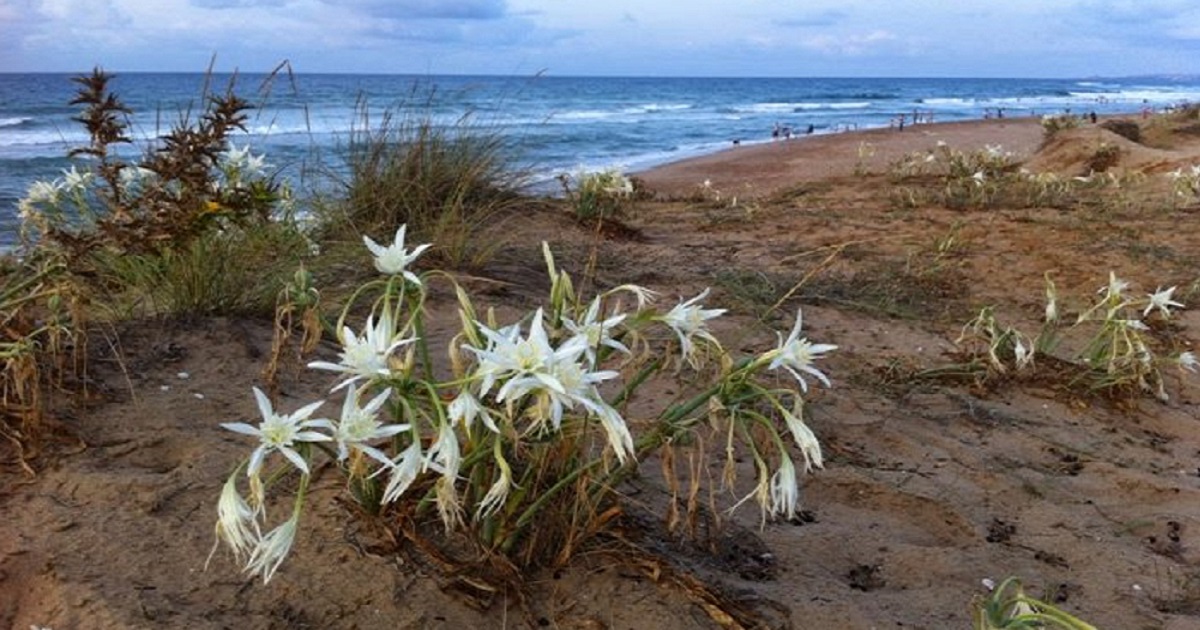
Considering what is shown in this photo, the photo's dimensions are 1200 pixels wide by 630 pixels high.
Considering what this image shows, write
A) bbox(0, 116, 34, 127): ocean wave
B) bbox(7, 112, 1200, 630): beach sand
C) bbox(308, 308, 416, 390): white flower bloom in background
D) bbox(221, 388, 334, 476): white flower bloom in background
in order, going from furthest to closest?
bbox(0, 116, 34, 127): ocean wave
bbox(7, 112, 1200, 630): beach sand
bbox(308, 308, 416, 390): white flower bloom in background
bbox(221, 388, 334, 476): white flower bloom in background

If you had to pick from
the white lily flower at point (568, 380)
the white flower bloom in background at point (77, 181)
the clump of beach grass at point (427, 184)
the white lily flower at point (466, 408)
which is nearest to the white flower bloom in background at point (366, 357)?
the white lily flower at point (466, 408)

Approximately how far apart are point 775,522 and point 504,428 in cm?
85

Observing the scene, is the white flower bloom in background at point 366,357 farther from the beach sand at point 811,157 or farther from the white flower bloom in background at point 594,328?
the beach sand at point 811,157

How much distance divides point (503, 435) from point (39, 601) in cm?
79

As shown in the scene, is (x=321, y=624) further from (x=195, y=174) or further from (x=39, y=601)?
(x=195, y=174)

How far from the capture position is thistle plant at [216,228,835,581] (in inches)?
48.7

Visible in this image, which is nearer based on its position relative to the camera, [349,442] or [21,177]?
[349,442]

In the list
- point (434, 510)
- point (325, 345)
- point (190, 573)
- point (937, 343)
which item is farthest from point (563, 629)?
point (937, 343)

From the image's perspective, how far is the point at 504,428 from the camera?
144 cm

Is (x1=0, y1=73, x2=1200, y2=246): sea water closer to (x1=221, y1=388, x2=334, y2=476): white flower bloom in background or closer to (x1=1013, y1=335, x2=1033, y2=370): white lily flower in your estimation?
(x1=221, y1=388, x2=334, y2=476): white flower bloom in background

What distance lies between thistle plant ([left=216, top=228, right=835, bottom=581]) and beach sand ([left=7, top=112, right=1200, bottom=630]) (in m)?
0.10

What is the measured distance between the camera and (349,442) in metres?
1.28

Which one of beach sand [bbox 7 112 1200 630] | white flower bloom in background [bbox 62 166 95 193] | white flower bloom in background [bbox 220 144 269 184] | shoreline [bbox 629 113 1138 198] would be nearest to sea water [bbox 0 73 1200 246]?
white flower bloom in background [bbox 220 144 269 184]

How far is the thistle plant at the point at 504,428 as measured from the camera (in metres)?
1.24
